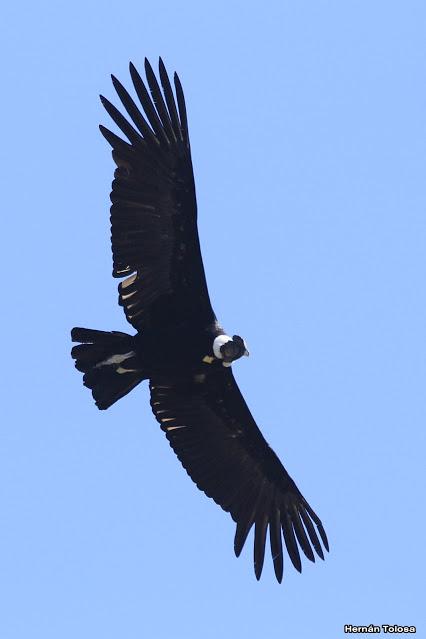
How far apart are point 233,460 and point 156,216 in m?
3.71

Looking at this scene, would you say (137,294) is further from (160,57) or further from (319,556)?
(319,556)

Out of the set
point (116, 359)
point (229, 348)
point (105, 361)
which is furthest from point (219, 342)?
point (105, 361)

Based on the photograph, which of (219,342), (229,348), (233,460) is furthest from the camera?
(233,460)

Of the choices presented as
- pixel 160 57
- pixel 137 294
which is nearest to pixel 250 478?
pixel 137 294

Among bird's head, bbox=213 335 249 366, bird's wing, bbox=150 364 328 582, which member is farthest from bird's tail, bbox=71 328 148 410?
bird's head, bbox=213 335 249 366

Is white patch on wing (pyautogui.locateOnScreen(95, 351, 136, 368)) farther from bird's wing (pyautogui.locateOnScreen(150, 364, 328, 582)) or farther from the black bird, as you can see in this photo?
bird's wing (pyautogui.locateOnScreen(150, 364, 328, 582))

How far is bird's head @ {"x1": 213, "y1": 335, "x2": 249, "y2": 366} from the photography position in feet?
56.1

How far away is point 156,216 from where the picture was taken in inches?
677

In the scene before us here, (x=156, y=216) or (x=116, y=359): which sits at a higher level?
(x=156, y=216)

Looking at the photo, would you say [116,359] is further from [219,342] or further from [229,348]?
[229,348]

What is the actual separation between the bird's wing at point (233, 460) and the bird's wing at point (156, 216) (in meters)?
1.08

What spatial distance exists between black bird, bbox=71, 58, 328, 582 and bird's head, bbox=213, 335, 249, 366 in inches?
0.7

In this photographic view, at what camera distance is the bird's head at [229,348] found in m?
17.1

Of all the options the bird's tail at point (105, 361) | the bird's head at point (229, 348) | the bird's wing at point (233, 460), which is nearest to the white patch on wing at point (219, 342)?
the bird's head at point (229, 348)
